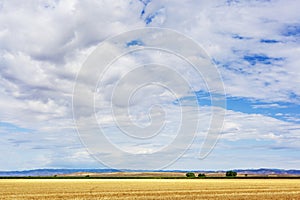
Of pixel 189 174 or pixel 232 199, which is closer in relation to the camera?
pixel 232 199

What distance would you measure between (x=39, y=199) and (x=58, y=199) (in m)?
1.75

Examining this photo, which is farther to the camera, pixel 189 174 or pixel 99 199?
pixel 189 174

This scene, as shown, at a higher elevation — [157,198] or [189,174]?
[189,174]

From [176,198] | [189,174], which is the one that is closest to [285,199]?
[176,198]

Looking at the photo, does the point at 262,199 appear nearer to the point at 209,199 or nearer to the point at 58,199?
the point at 209,199

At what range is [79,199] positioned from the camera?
129ft

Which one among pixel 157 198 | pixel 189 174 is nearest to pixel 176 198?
pixel 157 198

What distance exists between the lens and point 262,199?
41.3 meters

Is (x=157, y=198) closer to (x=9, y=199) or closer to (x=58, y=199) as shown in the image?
(x=58, y=199)

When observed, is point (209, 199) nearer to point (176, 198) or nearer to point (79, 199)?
point (176, 198)

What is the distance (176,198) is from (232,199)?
540 cm

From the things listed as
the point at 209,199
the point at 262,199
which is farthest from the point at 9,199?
the point at 262,199

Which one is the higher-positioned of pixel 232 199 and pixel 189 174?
pixel 189 174

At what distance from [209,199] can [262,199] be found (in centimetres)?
554
